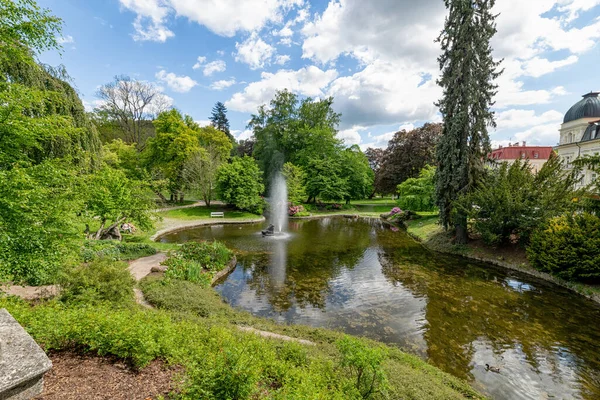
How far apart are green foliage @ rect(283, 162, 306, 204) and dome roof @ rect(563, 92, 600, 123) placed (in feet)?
106

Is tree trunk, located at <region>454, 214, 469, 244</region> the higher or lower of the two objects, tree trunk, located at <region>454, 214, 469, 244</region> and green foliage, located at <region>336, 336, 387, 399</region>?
the lower

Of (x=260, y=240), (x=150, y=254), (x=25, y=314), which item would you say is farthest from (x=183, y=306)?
(x=260, y=240)

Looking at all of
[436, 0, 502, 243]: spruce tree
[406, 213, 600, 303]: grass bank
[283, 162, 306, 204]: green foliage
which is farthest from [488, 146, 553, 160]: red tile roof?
[436, 0, 502, 243]: spruce tree

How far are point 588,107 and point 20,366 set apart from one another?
46.2m

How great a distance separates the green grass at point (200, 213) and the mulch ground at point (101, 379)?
23119 millimetres

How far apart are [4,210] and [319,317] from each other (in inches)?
304

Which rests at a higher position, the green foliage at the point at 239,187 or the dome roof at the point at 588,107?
the dome roof at the point at 588,107

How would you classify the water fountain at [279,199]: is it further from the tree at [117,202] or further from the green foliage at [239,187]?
the tree at [117,202]

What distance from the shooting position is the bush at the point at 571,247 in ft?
33.0

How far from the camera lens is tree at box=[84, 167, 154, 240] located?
42.1ft

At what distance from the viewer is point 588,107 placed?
3052 centimetres

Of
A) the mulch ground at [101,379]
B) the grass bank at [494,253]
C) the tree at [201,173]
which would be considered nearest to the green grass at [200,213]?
the tree at [201,173]

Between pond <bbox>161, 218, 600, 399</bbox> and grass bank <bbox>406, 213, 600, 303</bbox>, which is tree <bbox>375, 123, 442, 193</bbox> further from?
pond <bbox>161, 218, 600, 399</bbox>

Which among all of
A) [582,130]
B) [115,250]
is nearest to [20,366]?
[115,250]
